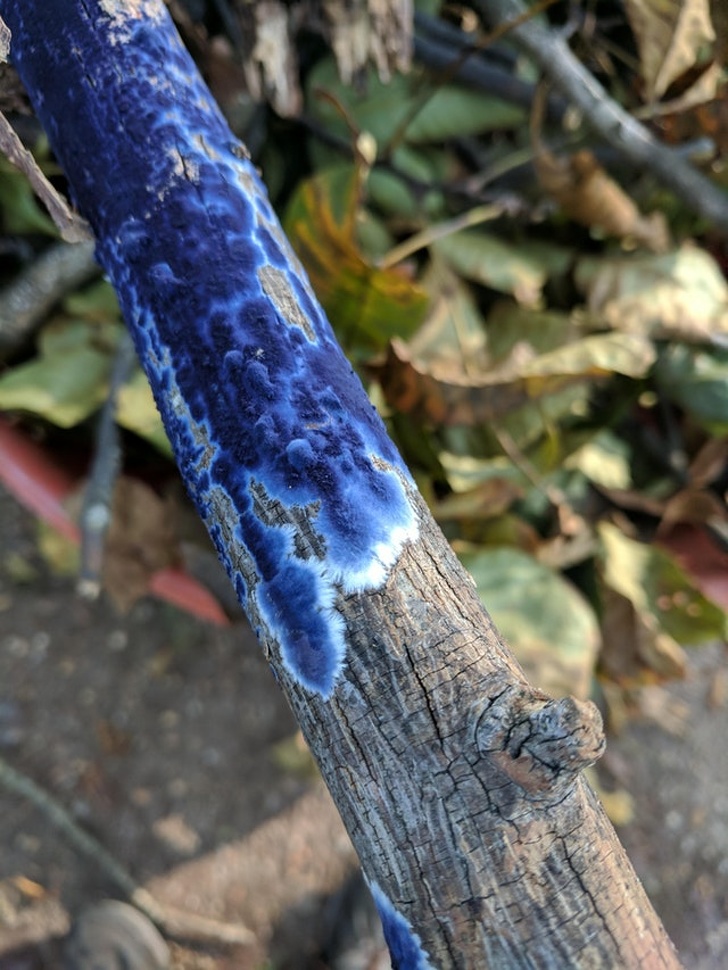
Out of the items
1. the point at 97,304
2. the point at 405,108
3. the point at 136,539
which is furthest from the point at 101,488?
the point at 405,108

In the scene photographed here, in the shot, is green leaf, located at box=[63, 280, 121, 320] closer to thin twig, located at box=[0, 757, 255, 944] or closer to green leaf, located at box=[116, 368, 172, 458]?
green leaf, located at box=[116, 368, 172, 458]

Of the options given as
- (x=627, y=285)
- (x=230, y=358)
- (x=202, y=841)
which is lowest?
(x=202, y=841)

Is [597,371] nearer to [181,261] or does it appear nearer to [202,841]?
[181,261]

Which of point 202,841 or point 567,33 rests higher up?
point 567,33

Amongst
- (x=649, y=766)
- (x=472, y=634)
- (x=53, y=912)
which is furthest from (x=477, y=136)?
(x=53, y=912)

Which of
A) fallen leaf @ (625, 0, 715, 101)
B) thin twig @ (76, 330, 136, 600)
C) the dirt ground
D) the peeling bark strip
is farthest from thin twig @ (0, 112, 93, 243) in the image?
the dirt ground
